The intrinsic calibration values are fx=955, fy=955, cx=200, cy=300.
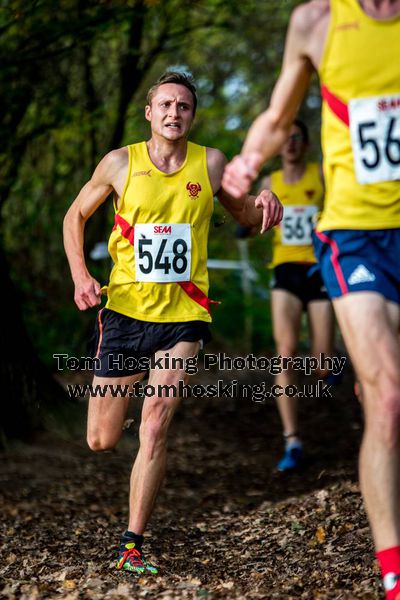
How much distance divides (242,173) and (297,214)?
407 centimetres

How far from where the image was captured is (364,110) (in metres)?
3.48

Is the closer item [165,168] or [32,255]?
[165,168]

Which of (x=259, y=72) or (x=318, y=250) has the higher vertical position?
(x=259, y=72)

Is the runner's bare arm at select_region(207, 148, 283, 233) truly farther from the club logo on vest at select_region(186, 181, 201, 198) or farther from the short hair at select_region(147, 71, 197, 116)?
the short hair at select_region(147, 71, 197, 116)

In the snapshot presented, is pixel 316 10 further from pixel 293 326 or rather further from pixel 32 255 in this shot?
pixel 32 255

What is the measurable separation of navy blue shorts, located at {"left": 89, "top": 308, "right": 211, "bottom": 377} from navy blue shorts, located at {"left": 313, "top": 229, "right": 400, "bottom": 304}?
1.42m

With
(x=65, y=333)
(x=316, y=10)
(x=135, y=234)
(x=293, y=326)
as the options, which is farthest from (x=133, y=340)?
(x=65, y=333)

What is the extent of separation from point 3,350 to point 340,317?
3803mm

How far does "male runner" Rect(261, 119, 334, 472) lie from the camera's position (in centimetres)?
738

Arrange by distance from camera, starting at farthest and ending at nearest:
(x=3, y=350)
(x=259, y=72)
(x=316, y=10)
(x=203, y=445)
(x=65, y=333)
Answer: (x=259, y=72), (x=65, y=333), (x=203, y=445), (x=3, y=350), (x=316, y=10)

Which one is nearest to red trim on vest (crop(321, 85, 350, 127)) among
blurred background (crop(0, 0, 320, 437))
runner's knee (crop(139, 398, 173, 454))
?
runner's knee (crop(139, 398, 173, 454))

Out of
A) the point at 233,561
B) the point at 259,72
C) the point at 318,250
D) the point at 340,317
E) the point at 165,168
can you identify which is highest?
the point at 259,72

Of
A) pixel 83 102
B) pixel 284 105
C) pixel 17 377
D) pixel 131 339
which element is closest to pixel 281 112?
pixel 284 105

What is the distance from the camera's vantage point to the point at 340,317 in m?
3.52
